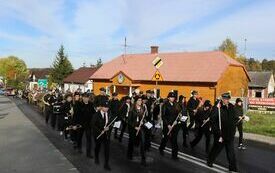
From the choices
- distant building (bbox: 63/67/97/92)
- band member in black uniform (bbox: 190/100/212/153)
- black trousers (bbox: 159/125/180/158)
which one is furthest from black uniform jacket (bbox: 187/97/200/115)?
distant building (bbox: 63/67/97/92)

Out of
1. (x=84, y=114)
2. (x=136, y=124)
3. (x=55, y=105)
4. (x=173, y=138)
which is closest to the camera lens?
(x=136, y=124)

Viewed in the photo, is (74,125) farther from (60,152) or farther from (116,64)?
(116,64)

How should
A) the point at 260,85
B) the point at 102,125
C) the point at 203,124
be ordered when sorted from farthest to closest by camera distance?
1. the point at 260,85
2. the point at 203,124
3. the point at 102,125

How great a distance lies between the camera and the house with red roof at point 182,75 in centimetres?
4075

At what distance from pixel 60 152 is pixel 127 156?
7.03 ft

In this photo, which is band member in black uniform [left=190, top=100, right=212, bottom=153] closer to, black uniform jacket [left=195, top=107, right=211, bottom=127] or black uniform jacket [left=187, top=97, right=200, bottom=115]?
black uniform jacket [left=195, top=107, right=211, bottom=127]

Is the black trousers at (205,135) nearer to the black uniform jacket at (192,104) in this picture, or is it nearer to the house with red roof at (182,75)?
the black uniform jacket at (192,104)

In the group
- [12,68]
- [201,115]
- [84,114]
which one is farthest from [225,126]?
[12,68]

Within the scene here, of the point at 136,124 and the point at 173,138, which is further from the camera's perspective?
the point at 173,138

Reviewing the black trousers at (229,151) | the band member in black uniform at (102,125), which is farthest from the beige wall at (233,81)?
the band member in black uniform at (102,125)

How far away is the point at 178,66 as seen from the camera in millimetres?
46656

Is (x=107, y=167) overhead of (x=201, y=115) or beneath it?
beneath

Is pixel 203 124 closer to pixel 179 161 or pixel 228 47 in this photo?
pixel 179 161

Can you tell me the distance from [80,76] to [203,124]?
64.9 metres
